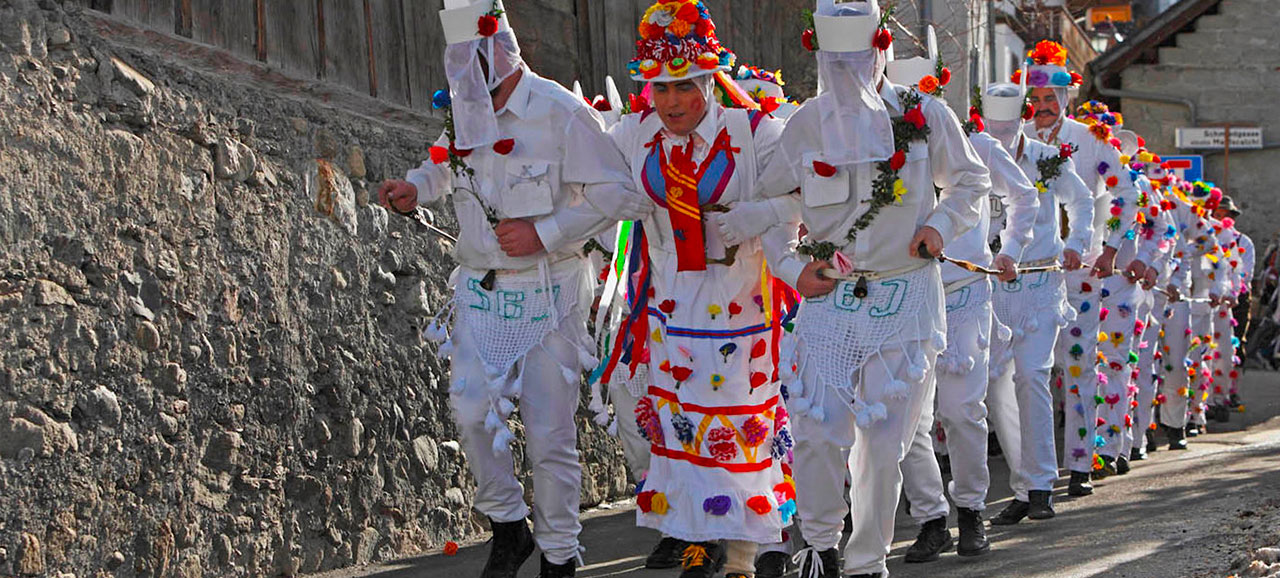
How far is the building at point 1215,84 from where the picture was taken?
29000mm

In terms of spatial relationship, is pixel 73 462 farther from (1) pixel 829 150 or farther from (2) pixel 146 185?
(1) pixel 829 150

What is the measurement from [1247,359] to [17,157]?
814 inches

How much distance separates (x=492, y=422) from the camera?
7012 millimetres

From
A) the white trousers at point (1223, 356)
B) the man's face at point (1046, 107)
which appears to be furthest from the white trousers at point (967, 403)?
the white trousers at point (1223, 356)

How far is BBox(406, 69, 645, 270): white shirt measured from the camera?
7.07m

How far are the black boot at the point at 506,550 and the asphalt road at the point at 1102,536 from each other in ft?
1.90

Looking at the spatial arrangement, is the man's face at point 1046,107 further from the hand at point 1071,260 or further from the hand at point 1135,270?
the hand at point 1135,270

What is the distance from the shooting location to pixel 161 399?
6941 mm

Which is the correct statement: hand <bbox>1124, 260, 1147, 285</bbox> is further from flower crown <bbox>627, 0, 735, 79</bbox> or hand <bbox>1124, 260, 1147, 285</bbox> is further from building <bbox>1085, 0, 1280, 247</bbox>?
building <bbox>1085, 0, 1280, 247</bbox>

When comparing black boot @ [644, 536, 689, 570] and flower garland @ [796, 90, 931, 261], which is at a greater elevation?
flower garland @ [796, 90, 931, 261]

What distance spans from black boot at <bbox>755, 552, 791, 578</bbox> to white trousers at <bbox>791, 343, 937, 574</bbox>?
Answer: 0.59 metres

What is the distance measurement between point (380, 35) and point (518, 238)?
239 centimetres

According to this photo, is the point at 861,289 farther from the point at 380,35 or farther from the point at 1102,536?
the point at 380,35

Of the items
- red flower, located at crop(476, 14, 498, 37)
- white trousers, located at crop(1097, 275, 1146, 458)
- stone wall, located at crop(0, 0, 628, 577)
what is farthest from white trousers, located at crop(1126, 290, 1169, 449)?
red flower, located at crop(476, 14, 498, 37)
